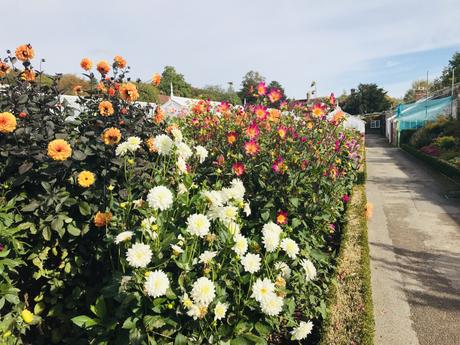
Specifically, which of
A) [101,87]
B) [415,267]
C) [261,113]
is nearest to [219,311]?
[101,87]

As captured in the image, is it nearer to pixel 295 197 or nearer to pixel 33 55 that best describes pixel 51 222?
pixel 33 55

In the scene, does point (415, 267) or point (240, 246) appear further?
point (415, 267)

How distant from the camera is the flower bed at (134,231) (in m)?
1.71

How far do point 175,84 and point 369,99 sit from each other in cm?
2920

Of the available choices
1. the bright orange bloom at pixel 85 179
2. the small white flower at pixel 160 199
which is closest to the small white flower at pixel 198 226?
the small white flower at pixel 160 199

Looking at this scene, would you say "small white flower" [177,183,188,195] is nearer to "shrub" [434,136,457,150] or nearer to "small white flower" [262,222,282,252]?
"small white flower" [262,222,282,252]

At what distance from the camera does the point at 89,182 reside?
2059 millimetres

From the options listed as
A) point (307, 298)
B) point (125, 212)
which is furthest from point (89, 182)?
point (307, 298)

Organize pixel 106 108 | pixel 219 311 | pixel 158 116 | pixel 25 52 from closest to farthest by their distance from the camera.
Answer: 1. pixel 219 311
2. pixel 106 108
3. pixel 25 52
4. pixel 158 116

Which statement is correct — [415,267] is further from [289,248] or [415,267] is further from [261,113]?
[289,248]

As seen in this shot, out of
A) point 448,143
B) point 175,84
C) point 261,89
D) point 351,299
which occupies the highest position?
point 175,84

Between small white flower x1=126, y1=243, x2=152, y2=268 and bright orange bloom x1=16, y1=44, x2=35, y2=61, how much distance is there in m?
1.97

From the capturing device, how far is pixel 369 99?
52406 mm

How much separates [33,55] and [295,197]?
243 centimetres
